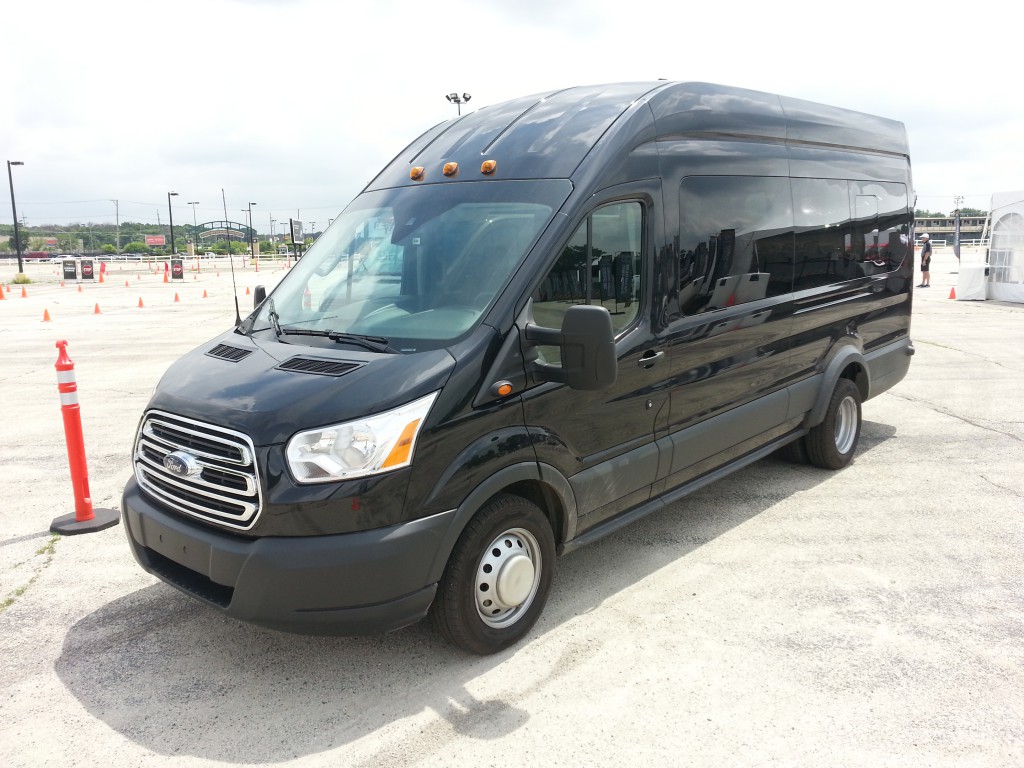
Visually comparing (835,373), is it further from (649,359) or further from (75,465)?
(75,465)

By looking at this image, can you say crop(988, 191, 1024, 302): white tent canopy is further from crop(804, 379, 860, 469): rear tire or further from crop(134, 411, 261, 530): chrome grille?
crop(134, 411, 261, 530): chrome grille

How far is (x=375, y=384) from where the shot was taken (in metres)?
3.23

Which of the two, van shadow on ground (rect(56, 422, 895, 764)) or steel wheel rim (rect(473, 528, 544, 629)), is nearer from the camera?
van shadow on ground (rect(56, 422, 895, 764))

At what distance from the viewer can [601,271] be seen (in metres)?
3.98

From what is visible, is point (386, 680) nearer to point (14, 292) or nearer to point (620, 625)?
point (620, 625)

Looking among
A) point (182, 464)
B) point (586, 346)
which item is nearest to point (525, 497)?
point (586, 346)

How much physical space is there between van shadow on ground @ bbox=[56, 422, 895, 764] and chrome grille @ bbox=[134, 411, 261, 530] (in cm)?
80

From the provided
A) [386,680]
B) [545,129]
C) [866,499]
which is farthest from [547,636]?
[866,499]

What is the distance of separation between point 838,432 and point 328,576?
4.73 meters

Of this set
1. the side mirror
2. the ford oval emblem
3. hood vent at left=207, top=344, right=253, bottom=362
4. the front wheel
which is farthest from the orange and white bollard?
the side mirror

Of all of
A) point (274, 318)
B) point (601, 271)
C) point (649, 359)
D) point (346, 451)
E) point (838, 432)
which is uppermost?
point (601, 271)

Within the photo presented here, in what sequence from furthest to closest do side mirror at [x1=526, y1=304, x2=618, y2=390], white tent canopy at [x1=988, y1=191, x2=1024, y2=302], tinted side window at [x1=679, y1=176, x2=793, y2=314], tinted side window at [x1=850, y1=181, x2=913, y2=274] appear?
white tent canopy at [x1=988, y1=191, x2=1024, y2=302]
tinted side window at [x1=850, y1=181, x2=913, y2=274]
tinted side window at [x1=679, y1=176, x2=793, y2=314]
side mirror at [x1=526, y1=304, x2=618, y2=390]

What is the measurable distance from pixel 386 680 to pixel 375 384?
139 centimetres

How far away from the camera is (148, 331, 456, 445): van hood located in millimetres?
3158
